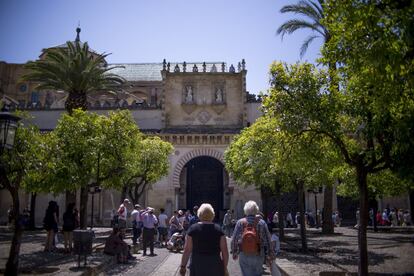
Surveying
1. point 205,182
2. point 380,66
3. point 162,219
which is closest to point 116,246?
point 162,219

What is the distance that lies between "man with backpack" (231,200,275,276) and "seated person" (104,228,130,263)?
6275 millimetres

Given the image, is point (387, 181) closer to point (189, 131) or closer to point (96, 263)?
point (96, 263)

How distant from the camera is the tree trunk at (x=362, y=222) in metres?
7.52

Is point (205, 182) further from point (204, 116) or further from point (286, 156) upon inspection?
point (286, 156)

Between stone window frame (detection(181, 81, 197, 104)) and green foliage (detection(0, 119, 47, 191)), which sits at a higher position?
stone window frame (detection(181, 81, 197, 104))

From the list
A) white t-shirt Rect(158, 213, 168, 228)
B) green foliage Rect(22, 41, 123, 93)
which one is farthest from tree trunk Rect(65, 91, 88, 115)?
white t-shirt Rect(158, 213, 168, 228)

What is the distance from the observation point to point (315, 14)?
60.4 ft

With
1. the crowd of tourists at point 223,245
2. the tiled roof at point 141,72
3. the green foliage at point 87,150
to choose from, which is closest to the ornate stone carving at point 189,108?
the tiled roof at point 141,72

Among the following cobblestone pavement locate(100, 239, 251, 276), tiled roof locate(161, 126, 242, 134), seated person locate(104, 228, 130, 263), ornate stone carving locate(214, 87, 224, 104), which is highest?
ornate stone carving locate(214, 87, 224, 104)

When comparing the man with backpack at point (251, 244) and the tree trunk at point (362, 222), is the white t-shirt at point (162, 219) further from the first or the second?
the man with backpack at point (251, 244)

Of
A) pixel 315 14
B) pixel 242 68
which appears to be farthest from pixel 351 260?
pixel 242 68

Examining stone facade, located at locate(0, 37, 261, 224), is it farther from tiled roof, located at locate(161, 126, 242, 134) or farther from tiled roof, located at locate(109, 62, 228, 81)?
tiled roof, located at locate(109, 62, 228, 81)

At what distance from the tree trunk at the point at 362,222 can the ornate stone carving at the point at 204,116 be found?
23666mm

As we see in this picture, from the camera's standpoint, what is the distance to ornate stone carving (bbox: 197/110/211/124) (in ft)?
104
